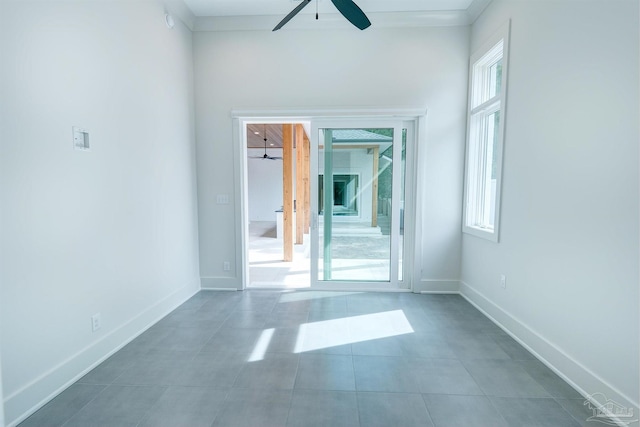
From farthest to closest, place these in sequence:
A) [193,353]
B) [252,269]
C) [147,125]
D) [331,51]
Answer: [252,269]
[331,51]
[147,125]
[193,353]

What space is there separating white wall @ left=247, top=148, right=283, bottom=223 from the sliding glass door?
8990mm

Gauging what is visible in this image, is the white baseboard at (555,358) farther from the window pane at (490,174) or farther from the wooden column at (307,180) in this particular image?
the wooden column at (307,180)

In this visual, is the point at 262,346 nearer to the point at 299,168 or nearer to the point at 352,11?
the point at 352,11

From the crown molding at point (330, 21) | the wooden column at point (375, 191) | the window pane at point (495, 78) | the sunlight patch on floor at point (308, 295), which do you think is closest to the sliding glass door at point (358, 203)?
the wooden column at point (375, 191)

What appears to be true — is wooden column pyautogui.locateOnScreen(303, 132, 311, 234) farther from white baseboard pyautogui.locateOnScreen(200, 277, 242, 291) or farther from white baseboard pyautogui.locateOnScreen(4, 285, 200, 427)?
white baseboard pyautogui.locateOnScreen(4, 285, 200, 427)

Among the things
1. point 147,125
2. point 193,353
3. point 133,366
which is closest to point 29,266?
point 133,366

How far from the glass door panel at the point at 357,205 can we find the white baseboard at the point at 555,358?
1232 millimetres

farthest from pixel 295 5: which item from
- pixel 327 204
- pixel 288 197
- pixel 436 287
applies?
pixel 436 287

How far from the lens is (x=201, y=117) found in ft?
12.2

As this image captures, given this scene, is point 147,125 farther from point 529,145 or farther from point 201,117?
point 529,145

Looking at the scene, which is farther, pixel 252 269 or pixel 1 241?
pixel 252 269

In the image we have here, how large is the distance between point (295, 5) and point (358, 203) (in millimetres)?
2360

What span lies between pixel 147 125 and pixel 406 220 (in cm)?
305

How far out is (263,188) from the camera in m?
12.8
